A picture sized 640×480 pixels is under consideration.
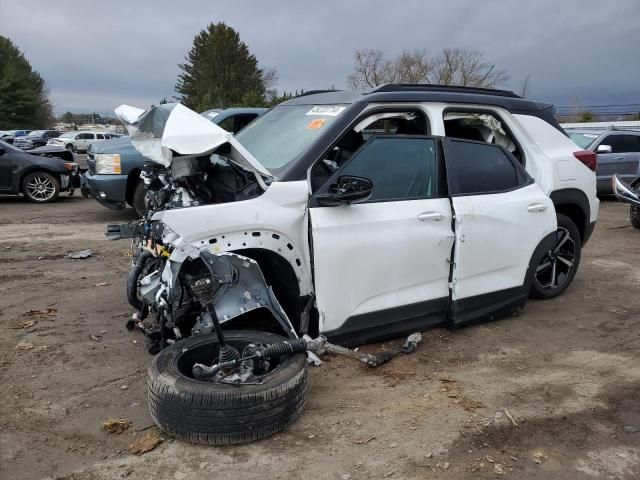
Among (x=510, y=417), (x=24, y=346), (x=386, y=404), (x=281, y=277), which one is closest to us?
(x=510, y=417)

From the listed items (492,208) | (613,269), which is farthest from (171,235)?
(613,269)

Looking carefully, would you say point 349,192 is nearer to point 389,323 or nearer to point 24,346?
point 389,323

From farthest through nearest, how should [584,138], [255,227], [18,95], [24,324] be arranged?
[18,95] → [584,138] → [24,324] → [255,227]

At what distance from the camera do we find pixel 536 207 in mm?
4680

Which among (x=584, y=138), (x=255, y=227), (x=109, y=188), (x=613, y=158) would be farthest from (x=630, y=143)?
(x=255, y=227)

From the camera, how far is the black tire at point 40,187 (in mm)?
12492

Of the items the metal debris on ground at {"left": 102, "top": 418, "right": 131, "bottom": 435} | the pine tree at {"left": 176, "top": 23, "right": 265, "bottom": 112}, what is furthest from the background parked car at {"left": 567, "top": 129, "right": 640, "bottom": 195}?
the pine tree at {"left": 176, "top": 23, "right": 265, "bottom": 112}

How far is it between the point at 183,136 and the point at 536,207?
2.91m

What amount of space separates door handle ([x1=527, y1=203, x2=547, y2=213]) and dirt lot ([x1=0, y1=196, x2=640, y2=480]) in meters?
0.97

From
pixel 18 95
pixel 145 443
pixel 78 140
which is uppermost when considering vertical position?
pixel 18 95

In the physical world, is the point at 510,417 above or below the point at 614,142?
below

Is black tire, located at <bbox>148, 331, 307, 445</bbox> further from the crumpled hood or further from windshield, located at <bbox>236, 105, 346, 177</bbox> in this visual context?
windshield, located at <bbox>236, 105, 346, 177</bbox>

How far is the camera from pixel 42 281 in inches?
234

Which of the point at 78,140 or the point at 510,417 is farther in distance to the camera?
the point at 78,140
